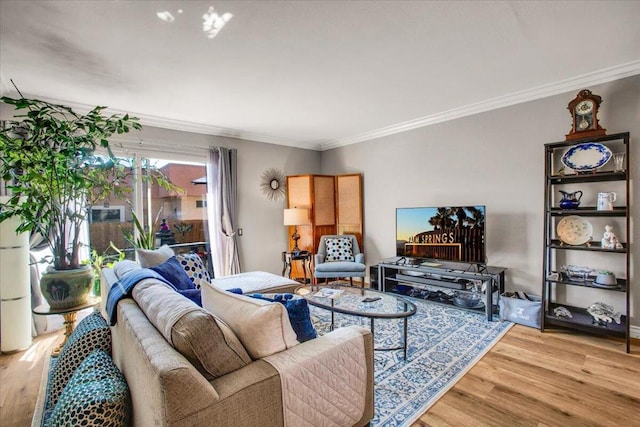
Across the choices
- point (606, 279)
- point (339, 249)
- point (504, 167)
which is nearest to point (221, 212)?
point (339, 249)

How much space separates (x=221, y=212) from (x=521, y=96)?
4.13 m

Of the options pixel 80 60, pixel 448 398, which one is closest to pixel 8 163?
pixel 80 60

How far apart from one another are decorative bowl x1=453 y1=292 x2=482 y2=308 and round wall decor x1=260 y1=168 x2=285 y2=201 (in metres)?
3.21

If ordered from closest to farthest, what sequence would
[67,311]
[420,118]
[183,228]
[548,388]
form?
[548,388] < [67,311] < [420,118] < [183,228]

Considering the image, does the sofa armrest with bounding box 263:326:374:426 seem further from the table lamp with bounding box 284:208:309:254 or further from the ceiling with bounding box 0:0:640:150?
the table lamp with bounding box 284:208:309:254

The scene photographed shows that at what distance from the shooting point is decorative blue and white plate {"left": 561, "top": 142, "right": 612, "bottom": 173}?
2875 millimetres

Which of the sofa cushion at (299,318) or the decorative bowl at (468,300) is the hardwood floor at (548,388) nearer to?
the decorative bowl at (468,300)

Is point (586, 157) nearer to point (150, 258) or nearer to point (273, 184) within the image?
point (273, 184)

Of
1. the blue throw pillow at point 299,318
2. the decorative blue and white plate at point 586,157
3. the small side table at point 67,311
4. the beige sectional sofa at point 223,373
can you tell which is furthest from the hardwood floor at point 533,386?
the decorative blue and white plate at point 586,157

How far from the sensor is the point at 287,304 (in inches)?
59.8

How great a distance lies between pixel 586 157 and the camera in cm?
298

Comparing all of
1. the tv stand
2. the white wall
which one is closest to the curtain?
the tv stand

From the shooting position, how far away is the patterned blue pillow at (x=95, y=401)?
117 centimetres

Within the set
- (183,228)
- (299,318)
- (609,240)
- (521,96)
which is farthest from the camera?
(183,228)
